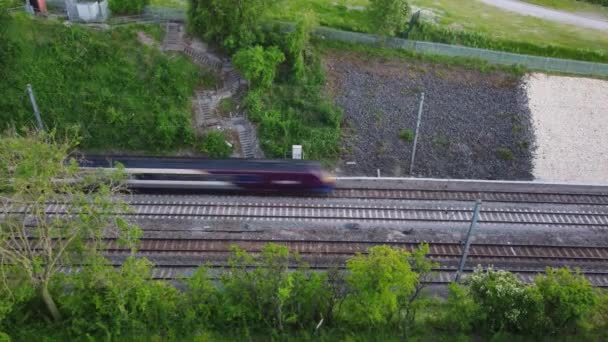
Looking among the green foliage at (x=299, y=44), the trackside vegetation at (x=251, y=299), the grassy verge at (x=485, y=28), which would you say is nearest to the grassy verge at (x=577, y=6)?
the grassy verge at (x=485, y=28)

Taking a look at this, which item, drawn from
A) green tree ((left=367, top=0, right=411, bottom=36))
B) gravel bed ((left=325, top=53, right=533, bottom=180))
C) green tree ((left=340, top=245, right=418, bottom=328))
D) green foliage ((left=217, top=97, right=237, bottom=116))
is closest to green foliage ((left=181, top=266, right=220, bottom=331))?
green tree ((left=340, top=245, right=418, bottom=328))

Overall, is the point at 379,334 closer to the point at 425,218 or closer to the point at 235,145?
the point at 425,218

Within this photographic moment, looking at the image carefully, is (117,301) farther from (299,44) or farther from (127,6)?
(127,6)

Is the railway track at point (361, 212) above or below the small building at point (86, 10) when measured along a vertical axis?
below

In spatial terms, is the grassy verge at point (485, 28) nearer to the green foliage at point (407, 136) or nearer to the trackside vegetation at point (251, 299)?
the green foliage at point (407, 136)

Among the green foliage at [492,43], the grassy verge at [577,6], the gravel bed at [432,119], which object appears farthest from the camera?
the grassy verge at [577,6]

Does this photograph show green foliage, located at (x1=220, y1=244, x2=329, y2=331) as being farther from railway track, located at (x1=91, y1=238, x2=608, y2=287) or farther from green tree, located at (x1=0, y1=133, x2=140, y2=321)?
green tree, located at (x1=0, y1=133, x2=140, y2=321)

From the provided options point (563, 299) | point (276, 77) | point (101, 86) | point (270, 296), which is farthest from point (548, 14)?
point (270, 296)
